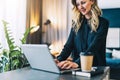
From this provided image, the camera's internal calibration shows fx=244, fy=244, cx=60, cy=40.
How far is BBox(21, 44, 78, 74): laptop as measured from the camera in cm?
137

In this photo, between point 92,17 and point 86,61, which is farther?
point 92,17

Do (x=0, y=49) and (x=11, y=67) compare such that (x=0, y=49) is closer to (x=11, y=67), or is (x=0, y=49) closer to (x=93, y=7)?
(x=11, y=67)

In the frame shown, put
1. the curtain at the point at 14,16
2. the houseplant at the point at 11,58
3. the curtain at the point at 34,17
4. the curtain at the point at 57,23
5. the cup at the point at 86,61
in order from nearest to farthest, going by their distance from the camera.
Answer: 1. the cup at the point at 86,61
2. the houseplant at the point at 11,58
3. the curtain at the point at 14,16
4. the curtain at the point at 34,17
5. the curtain at the point at 57,23

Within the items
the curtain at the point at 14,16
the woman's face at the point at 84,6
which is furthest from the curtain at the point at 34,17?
the woman's face at the point at 84,6

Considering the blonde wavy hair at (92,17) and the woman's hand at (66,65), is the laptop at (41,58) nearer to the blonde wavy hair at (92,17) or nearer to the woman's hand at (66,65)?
the woman's hand at (66,65)

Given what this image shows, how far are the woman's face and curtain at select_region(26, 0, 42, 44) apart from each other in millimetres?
3143

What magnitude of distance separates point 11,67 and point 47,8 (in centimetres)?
241

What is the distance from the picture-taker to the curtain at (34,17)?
15.9 ft

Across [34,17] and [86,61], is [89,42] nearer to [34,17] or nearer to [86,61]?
[86,61]

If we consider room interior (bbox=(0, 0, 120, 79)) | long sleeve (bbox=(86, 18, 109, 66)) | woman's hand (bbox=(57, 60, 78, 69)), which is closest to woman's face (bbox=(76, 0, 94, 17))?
long sleeve (bbox=(86, 18, 109, 66))

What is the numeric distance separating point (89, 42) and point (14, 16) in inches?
108

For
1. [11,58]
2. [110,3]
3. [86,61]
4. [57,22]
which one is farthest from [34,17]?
[86,61]

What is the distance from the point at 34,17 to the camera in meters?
5.12

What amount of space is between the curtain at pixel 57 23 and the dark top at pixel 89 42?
11.4 feet
